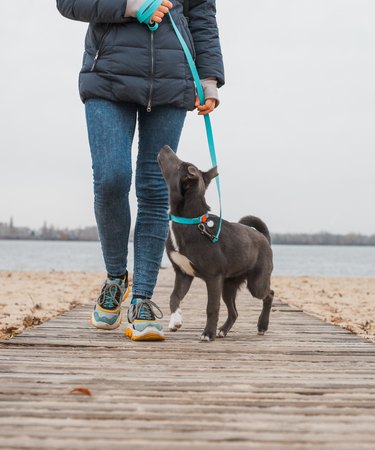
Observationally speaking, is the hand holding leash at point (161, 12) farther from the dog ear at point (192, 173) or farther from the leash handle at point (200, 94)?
the dog ear at point (192, 173)

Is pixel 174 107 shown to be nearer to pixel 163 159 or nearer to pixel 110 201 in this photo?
pixel 163 159

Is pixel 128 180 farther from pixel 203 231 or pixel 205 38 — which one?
pixel 205 38

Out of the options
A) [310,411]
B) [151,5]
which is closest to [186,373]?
[310,411]

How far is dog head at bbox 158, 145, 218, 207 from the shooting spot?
12.8 feet

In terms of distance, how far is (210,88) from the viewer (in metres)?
4.10

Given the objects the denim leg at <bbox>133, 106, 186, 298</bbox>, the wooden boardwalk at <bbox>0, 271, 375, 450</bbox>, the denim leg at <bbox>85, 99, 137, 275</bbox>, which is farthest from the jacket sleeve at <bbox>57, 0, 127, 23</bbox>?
the wooden boardwalk at <bbox>0, 271, 375, 450</bbox>

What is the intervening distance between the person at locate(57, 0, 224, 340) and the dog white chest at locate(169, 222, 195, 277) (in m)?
0.12

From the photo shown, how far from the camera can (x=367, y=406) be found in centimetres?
225

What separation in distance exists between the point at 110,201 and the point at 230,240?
867mm

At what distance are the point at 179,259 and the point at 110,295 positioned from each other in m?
0.56

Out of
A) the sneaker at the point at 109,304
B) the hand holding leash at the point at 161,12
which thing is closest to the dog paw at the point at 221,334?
the sneaker at the point at 109,304

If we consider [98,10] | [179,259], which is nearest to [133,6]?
[98,10]

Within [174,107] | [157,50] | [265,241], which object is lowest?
[265,241]

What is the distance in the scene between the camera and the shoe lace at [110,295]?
4148mm
